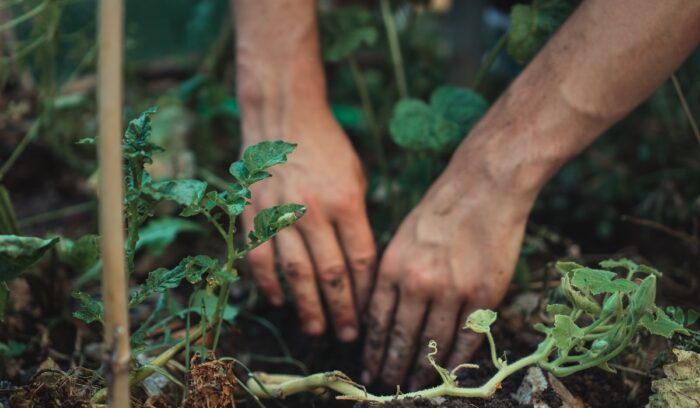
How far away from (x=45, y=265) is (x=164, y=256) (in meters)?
0.37

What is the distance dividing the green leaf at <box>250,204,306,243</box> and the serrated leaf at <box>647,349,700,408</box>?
0.48 metres

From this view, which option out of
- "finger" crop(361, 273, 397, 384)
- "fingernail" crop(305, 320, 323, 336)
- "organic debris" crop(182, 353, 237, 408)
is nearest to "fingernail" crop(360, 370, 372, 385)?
"finger" crop(361, 273, 397, 384)

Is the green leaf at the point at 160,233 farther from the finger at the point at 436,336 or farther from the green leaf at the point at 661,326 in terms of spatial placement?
the green leaf at the point at 661,326

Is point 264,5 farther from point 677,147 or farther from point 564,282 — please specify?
point 677,147

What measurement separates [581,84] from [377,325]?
19.8 inches

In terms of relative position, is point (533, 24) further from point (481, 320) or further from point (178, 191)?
point (178, 191)

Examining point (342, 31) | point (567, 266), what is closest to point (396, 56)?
point (342, 31)

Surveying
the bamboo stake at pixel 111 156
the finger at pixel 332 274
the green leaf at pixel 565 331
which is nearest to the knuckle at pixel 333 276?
the finger at pixel 332 274

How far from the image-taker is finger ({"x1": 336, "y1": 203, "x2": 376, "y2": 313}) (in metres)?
1.17

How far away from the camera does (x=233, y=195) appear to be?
2.64 ft

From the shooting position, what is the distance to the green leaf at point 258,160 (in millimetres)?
822

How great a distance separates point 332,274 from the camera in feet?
3.78

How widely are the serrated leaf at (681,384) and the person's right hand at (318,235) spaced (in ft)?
1.68

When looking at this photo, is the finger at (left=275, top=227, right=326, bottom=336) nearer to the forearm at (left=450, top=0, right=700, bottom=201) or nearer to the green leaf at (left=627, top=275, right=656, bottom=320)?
the forearm at (left=450, top=0, right=700, bottom=201)
